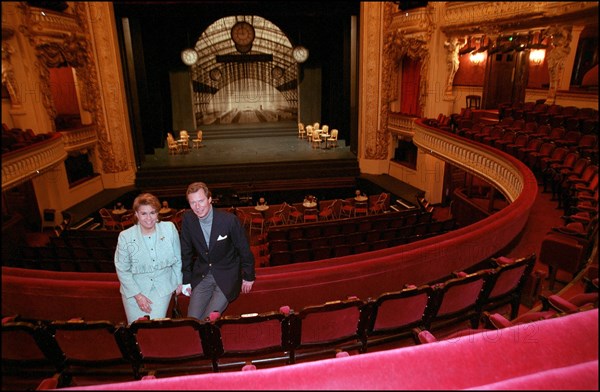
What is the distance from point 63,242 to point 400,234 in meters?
6.43

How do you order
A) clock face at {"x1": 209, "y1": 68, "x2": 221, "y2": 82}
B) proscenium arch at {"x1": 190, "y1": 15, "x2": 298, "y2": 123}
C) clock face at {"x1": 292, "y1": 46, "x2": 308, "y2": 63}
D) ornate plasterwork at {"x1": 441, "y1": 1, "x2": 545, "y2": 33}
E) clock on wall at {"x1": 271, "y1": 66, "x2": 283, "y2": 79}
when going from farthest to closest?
clock on wall at {"x1": 271, "y1": 66, "x2": 283, "y2": 79} → clock face at {"x1": 209, "y1": 68, "x2": 221, "y2": 82} → proscenium arch at {"x1": 190, "y1": 15, "x2": 298, "y2": 123} → clock face at {"x1": 292, "y1": 46, "x2": 308, "y2": 63} → ornate plasterwork at {"x1": 441, "y1": 1, "x2": 545, "y2": 33}

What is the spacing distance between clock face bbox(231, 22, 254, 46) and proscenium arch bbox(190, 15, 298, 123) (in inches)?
226

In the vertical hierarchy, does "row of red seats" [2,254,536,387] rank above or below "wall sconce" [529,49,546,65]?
below

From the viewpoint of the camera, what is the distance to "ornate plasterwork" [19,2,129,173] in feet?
34.3

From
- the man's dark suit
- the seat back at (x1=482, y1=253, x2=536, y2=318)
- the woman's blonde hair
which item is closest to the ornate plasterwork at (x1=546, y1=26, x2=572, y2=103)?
the seat back at (x1=482, y1=253, x2=536, y2=318)

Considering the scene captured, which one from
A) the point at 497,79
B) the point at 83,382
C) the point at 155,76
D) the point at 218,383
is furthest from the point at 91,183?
the point at 497,79

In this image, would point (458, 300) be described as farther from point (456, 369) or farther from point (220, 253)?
point (456, 369)

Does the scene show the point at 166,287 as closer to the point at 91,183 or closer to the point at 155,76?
the point at 91,183

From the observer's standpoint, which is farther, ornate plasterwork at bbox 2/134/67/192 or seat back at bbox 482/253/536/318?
ornate plasterwork at bbox 2/134/67/192

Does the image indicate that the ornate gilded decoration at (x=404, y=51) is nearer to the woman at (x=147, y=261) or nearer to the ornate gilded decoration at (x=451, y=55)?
the ornate gilded decoration at (x=451, y=55)

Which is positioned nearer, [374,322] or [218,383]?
[218,383]

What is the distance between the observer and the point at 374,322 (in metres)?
2.80

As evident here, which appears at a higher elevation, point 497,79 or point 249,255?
point 497,79

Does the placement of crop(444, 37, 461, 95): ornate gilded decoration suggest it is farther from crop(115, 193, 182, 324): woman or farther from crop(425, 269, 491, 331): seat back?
crop(115, 193, 182, 324): woman
